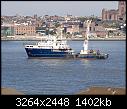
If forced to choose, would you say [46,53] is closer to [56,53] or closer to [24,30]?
[56,53]

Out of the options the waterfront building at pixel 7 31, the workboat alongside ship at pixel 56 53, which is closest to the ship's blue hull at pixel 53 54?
the workboat alongside ship at pixel 56 53

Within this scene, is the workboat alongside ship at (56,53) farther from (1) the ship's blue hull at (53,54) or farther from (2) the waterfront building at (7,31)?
(2) the waterfront building at (7,31)

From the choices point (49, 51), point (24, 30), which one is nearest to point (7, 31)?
point (24, 30)

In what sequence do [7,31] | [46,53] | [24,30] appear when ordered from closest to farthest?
[46,53]
[7,31]
[24,30]

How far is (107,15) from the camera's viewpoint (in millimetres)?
35406

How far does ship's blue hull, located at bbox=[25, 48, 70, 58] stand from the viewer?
13602mm

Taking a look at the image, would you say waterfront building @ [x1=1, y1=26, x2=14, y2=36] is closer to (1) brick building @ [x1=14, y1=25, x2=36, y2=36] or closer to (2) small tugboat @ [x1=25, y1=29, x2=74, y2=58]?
(1) brick building @ [x1=14, y1=25, x2=36, y2=36]

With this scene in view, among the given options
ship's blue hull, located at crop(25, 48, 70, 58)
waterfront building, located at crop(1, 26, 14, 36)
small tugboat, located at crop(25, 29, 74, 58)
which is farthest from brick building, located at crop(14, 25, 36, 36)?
ship's blue hull, located at crop(25, 48, 70, 58)

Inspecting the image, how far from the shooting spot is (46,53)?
13656 millimetres

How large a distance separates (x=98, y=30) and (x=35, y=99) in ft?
101

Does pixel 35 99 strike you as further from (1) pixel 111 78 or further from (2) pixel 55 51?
(2) pixel 55 51

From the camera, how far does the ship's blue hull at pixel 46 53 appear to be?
1360cm

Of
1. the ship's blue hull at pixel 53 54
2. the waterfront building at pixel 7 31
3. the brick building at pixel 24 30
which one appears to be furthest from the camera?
the brick building at pixel 24 30

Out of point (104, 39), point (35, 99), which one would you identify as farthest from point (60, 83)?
point (104, 39)
